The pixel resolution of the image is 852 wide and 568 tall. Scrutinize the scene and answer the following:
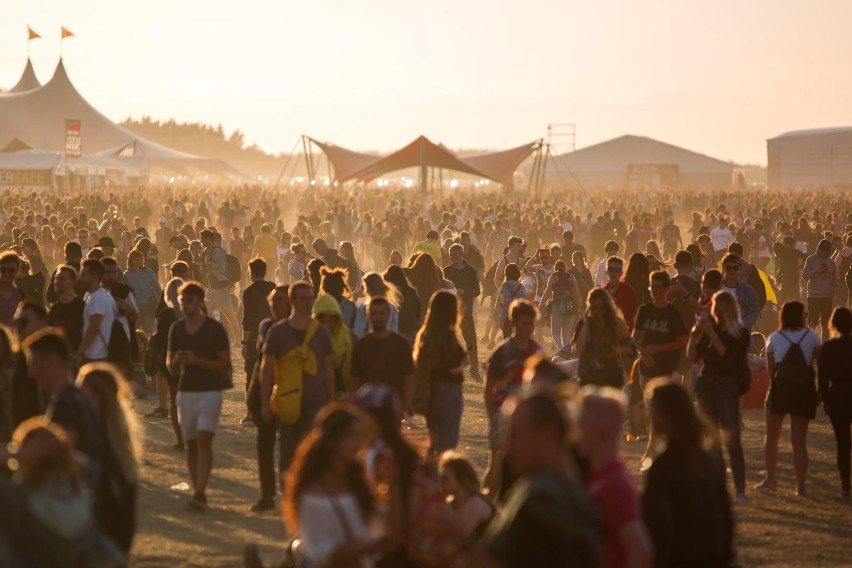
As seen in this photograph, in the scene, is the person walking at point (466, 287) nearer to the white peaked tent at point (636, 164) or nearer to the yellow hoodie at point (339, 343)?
the yellow hoodie at point (339, 343)

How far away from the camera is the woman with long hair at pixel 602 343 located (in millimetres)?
11430

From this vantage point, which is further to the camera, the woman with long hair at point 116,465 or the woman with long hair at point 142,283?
the woman with long hair at point 142,283

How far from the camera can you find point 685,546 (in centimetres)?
574

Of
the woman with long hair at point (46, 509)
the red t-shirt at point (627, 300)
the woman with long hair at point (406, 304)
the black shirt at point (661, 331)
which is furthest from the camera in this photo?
the red t-shirt at point (627, 300)

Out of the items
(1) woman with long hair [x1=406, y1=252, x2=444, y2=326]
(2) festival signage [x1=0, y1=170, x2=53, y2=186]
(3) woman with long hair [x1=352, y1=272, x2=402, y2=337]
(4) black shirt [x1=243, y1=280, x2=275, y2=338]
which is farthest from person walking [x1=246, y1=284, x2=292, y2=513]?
(2) festival signage [x1=0, y1=170, x2=53, y2=186]

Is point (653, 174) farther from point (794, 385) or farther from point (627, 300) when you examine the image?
point (794, 385)

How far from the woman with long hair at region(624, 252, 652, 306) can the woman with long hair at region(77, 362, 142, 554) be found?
26.2ft

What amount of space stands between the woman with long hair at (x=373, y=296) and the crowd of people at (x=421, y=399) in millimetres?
25

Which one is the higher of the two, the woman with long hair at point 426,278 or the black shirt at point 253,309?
the woman with long hair at point 426,278

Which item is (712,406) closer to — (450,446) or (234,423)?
(450,446)

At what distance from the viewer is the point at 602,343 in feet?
37.7

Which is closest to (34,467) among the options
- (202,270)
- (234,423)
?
(234,423)

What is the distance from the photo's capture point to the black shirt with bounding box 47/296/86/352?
11.7m

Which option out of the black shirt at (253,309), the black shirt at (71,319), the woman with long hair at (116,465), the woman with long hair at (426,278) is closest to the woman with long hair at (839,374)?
the black shirt at (253,309)
